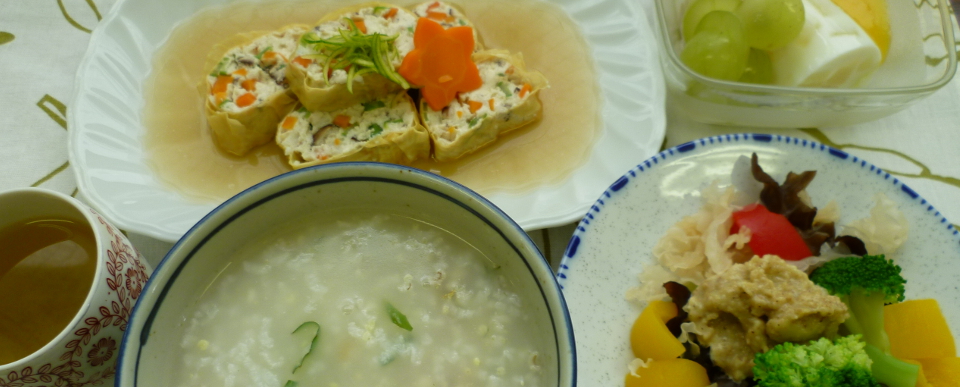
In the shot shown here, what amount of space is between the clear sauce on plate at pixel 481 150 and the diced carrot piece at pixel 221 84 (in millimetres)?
67

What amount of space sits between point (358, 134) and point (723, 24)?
98 centimetres

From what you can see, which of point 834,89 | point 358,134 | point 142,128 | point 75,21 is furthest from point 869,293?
point 75,21

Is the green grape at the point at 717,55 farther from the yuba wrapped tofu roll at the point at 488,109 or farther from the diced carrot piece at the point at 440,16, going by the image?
the diced carrot piece at the point at 440,16

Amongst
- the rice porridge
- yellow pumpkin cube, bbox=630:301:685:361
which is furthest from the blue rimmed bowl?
yellow pumpkin cube, bbox=630:301:685:361

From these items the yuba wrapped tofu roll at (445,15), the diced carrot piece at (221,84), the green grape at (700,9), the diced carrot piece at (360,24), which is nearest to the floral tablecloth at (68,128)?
the green grape at (700,9)

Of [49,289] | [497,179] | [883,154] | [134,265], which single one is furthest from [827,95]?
[49,289]

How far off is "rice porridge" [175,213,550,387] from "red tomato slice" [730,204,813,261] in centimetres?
62

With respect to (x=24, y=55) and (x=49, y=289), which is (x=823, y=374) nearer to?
(x=49, y=289)

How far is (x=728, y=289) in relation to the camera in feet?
3.67

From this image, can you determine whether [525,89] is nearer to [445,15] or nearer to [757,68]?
[445,15]

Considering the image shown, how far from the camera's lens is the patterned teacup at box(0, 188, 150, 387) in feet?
2.82

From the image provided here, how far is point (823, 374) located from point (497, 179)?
81 centimetres

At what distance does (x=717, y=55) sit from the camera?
4.72ft

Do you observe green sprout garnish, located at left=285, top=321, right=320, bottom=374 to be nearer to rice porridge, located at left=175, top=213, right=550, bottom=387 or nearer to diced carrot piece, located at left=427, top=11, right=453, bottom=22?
rice porridge, located at left=175, top=213, right=550, bottom=387
